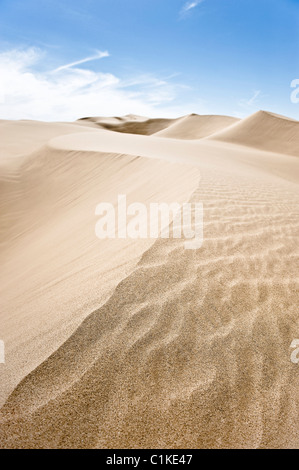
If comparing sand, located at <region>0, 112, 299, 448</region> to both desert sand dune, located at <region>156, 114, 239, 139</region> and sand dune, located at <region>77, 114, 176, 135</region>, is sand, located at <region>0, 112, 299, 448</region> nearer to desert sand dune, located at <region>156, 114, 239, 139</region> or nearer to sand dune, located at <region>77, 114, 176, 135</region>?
desert sand dune, located at <region>156, 114, 239, 139</region>

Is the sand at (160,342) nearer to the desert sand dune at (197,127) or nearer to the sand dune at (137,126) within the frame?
the desert sand dune at (197,127)

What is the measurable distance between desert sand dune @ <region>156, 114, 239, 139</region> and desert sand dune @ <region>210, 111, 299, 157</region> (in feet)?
38.7

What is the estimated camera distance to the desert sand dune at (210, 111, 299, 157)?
23775 millimetres

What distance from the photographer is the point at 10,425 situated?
1.25 m

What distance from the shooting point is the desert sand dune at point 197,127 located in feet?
136

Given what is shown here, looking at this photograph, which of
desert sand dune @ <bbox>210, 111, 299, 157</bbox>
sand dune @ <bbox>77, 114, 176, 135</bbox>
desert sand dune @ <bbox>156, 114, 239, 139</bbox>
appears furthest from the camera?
sand dune @ <bbox>77, 114, 176, 135</bbox>

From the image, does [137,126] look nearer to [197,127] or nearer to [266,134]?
[197,127]

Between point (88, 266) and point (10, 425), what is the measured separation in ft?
4.85

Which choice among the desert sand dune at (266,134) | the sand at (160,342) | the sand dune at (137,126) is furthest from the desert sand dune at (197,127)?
the sand at (160,342)

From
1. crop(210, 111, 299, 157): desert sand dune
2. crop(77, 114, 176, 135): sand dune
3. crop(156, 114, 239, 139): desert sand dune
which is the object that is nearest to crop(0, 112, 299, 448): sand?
crop(210, 111, 299, 157): desert sand dune

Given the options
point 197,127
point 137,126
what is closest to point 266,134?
point 197,127

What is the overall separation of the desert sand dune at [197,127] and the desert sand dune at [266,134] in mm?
11790

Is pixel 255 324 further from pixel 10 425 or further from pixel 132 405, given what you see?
pixel 10 425
